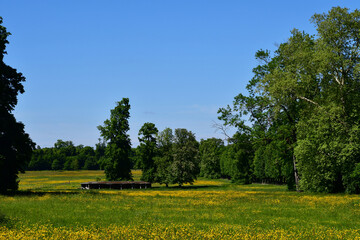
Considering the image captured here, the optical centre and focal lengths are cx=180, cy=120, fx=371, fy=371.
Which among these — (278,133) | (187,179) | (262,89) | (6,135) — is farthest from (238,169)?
(6,135)

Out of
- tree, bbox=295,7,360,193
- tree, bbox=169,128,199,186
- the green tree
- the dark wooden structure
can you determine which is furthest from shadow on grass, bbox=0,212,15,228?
the green tree

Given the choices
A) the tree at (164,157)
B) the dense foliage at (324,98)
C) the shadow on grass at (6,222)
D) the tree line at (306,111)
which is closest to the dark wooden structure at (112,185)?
the tree at (164,157)

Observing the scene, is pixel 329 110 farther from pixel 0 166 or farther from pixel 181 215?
pixel 0 166

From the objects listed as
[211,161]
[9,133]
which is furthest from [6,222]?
[211,161]

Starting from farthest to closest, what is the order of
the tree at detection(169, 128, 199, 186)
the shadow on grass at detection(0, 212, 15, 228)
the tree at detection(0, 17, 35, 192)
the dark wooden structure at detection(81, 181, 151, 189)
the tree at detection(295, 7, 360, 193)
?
the tree at detection(169, 128, 199, 186), the dark wooden structure at detection(81, 181, 151, 189), the tree at detection(0, 17, 35, 192), the tree at detection(295, 7, 360, 193), the shadow on grass at detection(0, 212, 15, 228)

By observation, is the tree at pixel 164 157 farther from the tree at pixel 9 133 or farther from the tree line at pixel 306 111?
the tree at pixel 9 133

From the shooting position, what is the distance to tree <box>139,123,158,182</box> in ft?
275

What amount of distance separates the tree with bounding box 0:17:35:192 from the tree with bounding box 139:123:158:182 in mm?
38473

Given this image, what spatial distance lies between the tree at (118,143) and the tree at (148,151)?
10.9 ft

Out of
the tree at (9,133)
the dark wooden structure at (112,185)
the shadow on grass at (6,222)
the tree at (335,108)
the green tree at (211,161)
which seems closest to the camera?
the shadow on grass at (6,222)

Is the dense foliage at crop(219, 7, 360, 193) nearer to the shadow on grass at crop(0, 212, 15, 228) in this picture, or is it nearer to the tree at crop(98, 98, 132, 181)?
the shadow on grass at crop(0, 212, 15, 228)

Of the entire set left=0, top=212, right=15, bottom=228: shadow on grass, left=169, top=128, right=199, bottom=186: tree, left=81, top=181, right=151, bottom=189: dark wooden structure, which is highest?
left=169, top=128, right=199, bottom=186: tree

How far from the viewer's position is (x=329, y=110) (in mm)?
38438

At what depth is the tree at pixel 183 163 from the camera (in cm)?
7819
